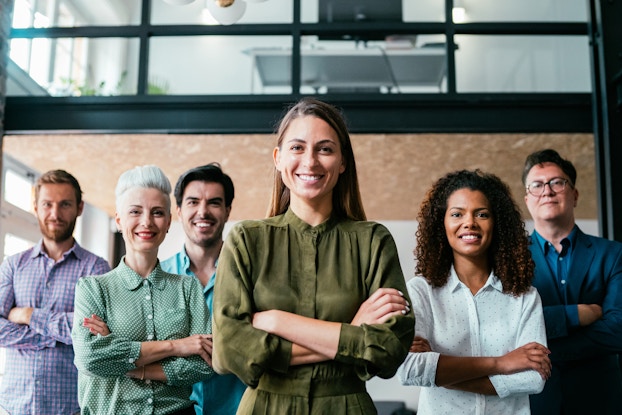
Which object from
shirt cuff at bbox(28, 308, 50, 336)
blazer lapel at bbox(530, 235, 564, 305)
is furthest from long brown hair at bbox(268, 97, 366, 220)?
shirt cuff at bbox(28, 308, 50, 336)

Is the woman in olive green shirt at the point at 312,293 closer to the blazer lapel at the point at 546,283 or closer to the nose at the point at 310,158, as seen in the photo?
the nose at the point at 310,158

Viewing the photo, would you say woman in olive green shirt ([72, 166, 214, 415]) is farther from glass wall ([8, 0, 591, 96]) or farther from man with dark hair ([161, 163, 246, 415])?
glass wall ([8, 0, 591, 96])

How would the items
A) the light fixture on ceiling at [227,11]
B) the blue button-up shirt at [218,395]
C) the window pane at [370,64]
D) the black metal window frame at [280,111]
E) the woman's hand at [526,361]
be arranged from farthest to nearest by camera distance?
the window pane at [370,64]
the black metal window frame at [280,111]
the light fixture on ceiling at [227,11]
the blue button-up shirt at [218,395]
the woman's hand at [526,361]

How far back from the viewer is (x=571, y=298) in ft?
8.54

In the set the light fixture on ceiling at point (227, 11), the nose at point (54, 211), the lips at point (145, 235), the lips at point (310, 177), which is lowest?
the lips at point (145, 235)

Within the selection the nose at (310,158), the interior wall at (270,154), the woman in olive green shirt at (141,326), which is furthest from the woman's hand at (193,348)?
the interior wall at (270,154)

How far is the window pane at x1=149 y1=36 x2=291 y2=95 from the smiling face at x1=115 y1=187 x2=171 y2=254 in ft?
6.37

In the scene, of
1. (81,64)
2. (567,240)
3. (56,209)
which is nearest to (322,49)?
(81,64)

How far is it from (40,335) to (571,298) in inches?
74.1

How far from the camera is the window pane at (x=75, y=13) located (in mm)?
4219

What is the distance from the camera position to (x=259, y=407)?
1519mm

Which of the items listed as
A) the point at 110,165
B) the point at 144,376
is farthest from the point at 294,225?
the point at 110,165

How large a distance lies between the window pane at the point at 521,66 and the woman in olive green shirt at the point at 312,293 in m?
2.71

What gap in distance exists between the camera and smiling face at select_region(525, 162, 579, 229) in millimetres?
2666
